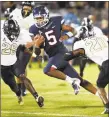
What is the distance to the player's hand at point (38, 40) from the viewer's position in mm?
6453

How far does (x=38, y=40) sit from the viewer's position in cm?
647

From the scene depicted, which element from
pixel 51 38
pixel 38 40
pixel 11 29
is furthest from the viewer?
pixel 51 38

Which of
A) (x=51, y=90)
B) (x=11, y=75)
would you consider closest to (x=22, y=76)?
(x=11, y=75)

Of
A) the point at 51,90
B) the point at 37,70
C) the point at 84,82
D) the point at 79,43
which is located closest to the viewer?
the point at 79,43

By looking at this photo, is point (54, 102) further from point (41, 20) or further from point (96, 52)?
point (96, 52)

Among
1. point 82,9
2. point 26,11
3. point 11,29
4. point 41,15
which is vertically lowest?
point 82,9

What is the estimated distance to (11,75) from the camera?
6.57 m

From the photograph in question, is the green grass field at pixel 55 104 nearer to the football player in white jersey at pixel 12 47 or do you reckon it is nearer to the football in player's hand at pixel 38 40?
the football player in white jersey at pixel 12 47

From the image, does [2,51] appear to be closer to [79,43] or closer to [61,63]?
[61,63]

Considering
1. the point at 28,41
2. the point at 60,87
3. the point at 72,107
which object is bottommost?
the point at 60,87

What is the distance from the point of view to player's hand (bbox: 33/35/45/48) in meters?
6.45

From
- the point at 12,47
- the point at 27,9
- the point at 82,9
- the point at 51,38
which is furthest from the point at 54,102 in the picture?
the point at 82,9

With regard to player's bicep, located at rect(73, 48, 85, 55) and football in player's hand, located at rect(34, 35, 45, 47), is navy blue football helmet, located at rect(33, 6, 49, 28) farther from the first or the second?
player's bicep, located at rect(73, 48, 85, 55)

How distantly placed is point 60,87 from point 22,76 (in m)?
2.27
